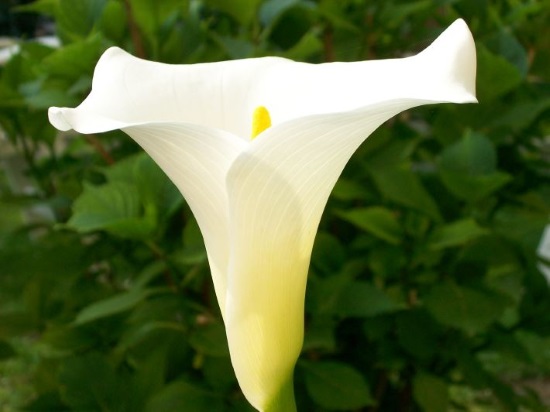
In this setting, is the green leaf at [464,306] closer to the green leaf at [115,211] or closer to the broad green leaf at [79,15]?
the green leaf at [115,211]

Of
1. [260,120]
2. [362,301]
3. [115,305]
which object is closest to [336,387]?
[362,301]

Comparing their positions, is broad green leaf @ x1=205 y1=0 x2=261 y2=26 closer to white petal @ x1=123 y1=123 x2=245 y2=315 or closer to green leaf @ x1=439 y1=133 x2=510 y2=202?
green leaf @ x1=439 y1=133 x2=510 y2=202

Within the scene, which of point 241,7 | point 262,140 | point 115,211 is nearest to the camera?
point 262,140

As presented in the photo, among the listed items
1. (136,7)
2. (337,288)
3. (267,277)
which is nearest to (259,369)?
(267,277)

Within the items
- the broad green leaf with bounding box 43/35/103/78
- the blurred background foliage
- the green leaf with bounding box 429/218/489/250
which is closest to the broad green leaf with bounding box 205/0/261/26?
the blurred background foliage

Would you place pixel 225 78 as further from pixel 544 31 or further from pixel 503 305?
pixel 544 31

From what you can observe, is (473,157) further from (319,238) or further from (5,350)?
(5,350)
